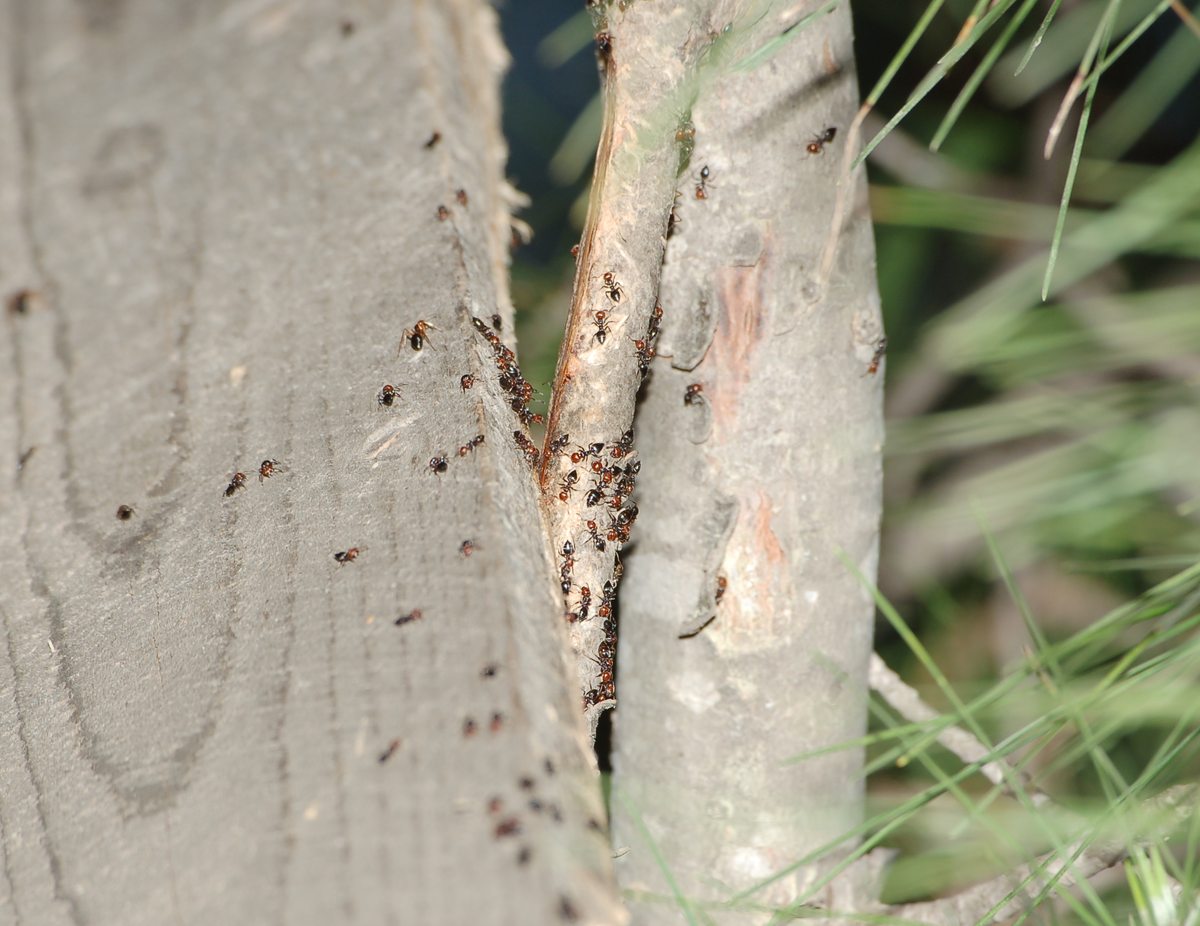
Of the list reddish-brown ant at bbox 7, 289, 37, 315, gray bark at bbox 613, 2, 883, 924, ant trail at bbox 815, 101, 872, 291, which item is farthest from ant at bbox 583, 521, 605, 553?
reddish-brown ant at bbox 7, 289, 37, 315

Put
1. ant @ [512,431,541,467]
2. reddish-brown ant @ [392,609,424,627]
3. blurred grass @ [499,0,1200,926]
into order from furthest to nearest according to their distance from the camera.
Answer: blurred grass @ [499,0,1200,926], ant @ [512,431,541,467], reddish-brown ant @ [392,609,424,627]

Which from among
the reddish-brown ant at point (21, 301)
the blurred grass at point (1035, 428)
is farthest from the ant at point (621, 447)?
the reddish-brown ant at point (21, 301)

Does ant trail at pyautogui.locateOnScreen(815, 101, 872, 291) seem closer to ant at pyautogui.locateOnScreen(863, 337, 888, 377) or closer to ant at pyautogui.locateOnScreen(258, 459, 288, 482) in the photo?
ant at pyautogui.locateOnScreen(863, 337, 888, 377)

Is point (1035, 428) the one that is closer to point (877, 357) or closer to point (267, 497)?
point (877, 357)

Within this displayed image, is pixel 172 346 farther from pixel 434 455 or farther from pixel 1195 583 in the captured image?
pixel 1195 583

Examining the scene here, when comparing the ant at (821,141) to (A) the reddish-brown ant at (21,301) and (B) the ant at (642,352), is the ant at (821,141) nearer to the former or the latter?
(B) the ant at (642,352)

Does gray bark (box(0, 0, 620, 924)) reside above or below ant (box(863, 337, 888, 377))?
above
